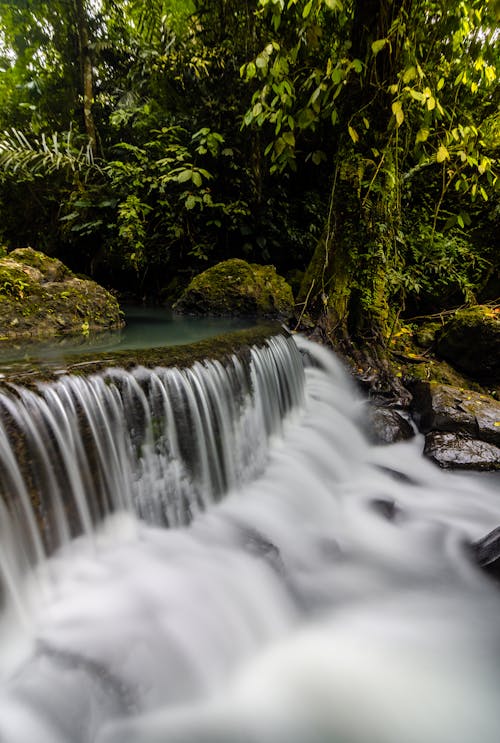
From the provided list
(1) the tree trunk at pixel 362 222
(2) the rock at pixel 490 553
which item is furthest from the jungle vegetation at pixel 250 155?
(2) the rock at pixel 490 553

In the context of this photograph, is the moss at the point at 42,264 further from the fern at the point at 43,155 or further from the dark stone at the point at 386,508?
the dark stone at the point at 386,508

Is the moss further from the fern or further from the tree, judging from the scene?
the fern

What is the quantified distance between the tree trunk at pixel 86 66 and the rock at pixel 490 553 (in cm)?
888

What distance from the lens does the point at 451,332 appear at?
5434 millimetres

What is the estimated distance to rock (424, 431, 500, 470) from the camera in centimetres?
398

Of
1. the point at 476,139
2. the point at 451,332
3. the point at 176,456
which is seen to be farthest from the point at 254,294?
the point at 176,456

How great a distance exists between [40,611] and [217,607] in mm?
888

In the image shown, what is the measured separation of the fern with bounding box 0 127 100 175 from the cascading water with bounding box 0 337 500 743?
6267 mm

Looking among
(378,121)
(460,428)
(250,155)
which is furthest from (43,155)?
(460,428)

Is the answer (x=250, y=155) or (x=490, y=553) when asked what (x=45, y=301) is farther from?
(x=490, y=553)

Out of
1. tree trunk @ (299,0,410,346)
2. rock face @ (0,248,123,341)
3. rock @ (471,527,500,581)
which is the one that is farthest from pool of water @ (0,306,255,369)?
rock @ (471,527,500,581)

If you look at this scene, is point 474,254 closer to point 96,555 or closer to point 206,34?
point 206,34

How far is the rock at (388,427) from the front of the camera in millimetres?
4441

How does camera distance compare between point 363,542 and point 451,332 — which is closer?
point 363,542
